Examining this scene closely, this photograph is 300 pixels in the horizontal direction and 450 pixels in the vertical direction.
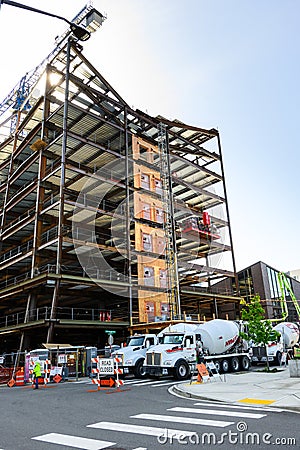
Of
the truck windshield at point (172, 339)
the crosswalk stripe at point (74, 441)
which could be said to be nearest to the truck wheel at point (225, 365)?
the truck windshield at point (172, 339)

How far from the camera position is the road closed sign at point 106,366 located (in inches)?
708

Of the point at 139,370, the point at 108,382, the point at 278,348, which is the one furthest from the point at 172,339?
the point at 278,348

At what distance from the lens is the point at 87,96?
139 feet

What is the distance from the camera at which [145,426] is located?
8445 mm

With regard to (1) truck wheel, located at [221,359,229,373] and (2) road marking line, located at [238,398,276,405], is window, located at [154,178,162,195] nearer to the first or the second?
(1) truck wheel, located at [221,359,229,373]

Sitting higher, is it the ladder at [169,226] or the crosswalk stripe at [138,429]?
the ladder at [169,226]

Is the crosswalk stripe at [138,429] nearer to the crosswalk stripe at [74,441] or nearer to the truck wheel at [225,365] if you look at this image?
the crosswalk stripe at [74,441]

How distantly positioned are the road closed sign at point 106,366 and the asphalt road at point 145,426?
541 cm

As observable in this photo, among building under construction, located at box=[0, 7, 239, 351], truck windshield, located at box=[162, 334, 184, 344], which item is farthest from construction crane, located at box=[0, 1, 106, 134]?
truck windshield, located at box=[162, 334, 184, 344]

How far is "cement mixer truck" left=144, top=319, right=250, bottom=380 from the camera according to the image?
68.0 feet

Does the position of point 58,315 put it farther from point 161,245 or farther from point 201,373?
point 201,373

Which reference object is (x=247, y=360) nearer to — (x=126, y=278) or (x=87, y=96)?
(x=126, y=278)

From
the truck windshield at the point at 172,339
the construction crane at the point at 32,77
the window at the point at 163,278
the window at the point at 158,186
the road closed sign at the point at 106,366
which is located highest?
the construction crane at the point at 32,77

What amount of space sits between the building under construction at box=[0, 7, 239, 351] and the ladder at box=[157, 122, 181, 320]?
13 cm
